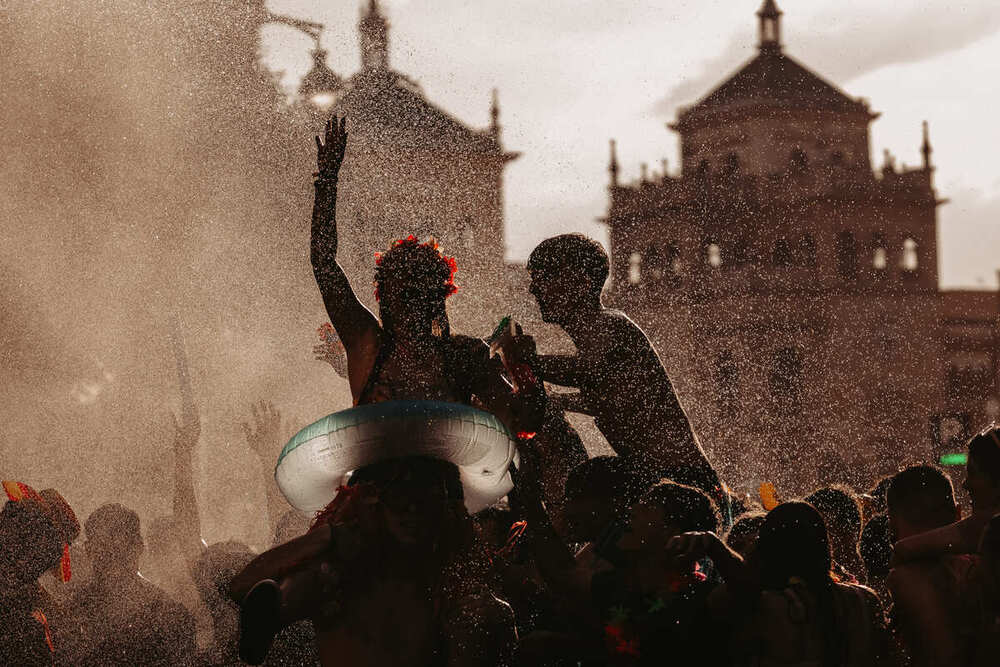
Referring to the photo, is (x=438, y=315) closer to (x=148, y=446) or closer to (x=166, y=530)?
(x=166, y=530)

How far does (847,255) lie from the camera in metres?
50.2

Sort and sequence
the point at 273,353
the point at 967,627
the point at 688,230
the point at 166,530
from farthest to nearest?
the point at 688,230
the point at 273,353
the point at 166,530
the point at 967,627

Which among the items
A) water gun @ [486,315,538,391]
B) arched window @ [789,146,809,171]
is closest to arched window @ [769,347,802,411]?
arched window @ [789,146,809,171]

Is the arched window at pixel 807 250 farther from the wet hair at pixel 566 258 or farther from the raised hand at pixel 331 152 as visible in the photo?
the raised hand at pixel 331 152

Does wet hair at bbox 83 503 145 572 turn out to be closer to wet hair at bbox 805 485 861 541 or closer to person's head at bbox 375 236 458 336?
person's head at bbox 375 236 458 336

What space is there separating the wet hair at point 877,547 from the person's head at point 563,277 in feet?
6.10

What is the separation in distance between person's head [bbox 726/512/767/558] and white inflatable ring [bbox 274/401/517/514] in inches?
50.8

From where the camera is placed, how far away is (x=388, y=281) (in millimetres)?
5070

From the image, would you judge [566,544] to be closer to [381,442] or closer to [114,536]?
[381,442]

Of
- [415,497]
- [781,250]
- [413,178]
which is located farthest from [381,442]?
[781,250]

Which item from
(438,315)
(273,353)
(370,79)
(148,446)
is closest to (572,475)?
(438,315)

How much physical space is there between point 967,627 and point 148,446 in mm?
18192

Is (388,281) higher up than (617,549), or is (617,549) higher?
(388,281)

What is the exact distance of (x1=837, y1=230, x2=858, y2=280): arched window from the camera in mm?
50062
